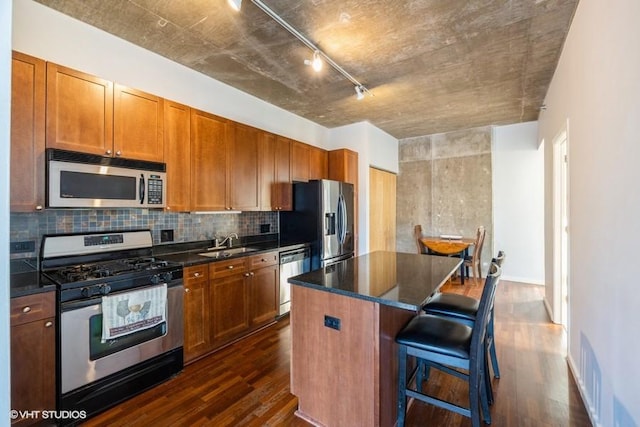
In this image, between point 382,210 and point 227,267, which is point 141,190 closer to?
point 227,267

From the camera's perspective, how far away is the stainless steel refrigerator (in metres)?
3.95

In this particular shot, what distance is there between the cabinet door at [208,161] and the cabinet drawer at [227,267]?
605 millimetres

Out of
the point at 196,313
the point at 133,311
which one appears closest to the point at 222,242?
the point at 196,313

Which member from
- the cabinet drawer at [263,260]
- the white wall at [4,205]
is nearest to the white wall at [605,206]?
the white wall at [4,205]

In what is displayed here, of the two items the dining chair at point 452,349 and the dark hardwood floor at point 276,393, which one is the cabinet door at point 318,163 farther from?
the dining chair at point 452,349

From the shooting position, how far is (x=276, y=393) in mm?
2209

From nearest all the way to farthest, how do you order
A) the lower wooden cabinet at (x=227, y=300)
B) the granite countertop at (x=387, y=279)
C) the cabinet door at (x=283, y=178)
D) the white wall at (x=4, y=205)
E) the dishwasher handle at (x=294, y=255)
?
the white wall at (x=4, y=205) < the granite countertop at (x=387, y=279) < the lower wooden cabinet at (x=227, y=300) < the dishwasher handle at (x=294, y=255) < the cabinet door at (x=283, y=178)

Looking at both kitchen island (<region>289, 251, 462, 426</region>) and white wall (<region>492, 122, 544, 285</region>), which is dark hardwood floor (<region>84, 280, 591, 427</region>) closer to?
kitchen island (<region>289, 251, 462, 426</region>)

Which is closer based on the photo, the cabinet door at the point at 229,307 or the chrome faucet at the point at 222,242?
the cabinet door at the point at 229,307

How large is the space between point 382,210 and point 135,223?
435 cm

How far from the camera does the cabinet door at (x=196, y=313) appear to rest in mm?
2555

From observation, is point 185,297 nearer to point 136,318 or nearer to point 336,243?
point 136,318

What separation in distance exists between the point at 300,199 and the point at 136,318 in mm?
2475

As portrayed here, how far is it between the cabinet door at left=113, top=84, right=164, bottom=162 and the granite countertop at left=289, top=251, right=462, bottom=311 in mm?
1789
